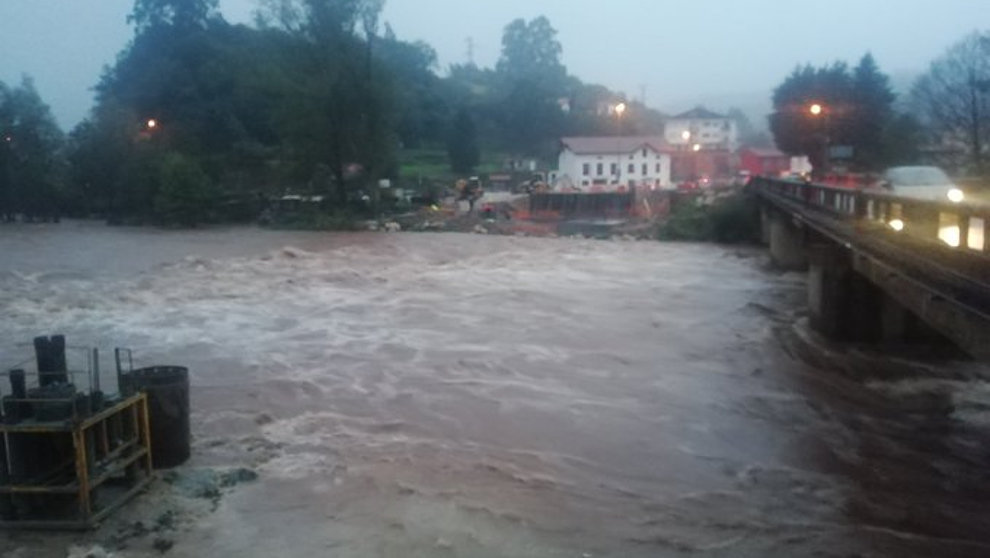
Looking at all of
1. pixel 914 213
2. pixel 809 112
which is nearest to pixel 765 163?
pixel 809 112

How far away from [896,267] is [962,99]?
38148 millimetres

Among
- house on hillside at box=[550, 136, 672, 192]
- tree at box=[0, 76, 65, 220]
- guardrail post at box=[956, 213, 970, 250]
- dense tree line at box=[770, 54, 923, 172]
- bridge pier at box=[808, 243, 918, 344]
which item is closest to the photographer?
guardrail post at box=[956, 213, 970, 250]

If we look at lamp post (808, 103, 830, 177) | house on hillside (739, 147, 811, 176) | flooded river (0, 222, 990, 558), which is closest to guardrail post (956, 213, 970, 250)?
flooded river (0, 222, 990, 558)

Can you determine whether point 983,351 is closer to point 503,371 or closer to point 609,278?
point 503,371

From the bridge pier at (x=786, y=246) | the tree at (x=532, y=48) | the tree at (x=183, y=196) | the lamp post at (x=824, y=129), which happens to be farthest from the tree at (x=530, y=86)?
the bridge pier at (x=786, y=246)

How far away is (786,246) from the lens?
112ft

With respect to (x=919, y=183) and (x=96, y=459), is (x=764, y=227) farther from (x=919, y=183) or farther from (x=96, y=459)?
(x=96, y=459)

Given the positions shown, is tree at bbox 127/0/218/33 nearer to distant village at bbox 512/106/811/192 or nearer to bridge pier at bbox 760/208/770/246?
distant village at bbox 512/106/811/192

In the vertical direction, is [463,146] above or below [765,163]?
above

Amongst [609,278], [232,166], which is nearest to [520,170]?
[232,166]

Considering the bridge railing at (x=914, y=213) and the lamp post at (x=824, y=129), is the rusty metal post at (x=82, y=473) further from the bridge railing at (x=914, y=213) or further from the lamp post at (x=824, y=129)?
the lamp post at (x=824, y=129)

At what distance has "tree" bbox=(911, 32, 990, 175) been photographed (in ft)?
141

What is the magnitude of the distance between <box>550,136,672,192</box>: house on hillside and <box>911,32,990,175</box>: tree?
2561 cm

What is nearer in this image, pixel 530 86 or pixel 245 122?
pixel 245 122
